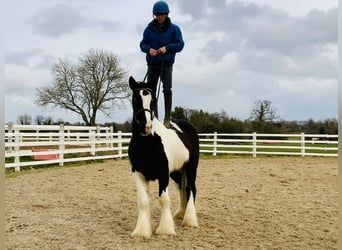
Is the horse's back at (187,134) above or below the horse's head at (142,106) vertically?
below

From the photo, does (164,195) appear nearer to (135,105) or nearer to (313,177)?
(135,105)

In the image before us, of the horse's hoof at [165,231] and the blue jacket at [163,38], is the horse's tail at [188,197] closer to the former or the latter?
the horse's hoof at [165,231]

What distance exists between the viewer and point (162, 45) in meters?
5.04

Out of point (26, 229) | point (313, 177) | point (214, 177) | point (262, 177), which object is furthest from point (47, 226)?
point (313, 177)

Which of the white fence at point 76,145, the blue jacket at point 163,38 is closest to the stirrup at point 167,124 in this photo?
the blue jacket at point 163,38

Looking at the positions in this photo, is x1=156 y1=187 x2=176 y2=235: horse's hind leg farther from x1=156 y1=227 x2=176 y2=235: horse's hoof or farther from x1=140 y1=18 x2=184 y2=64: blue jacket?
x1=140 y1=18 x2=184 y2=64: blue jacket

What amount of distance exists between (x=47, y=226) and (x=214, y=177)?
607 centimetres

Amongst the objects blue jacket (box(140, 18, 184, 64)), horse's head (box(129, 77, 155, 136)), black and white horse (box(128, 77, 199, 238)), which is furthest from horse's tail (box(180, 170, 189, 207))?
blue jacket (box(140, 18, 184, 64))

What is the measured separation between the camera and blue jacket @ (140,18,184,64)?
16.5ft

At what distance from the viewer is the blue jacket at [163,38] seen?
5023mm

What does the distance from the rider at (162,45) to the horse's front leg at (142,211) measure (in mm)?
804

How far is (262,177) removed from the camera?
10617 millimetres

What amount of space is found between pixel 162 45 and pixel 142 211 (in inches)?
79.6

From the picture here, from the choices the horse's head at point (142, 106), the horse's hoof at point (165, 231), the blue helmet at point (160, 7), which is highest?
the blue helmet at point (160, 7)
